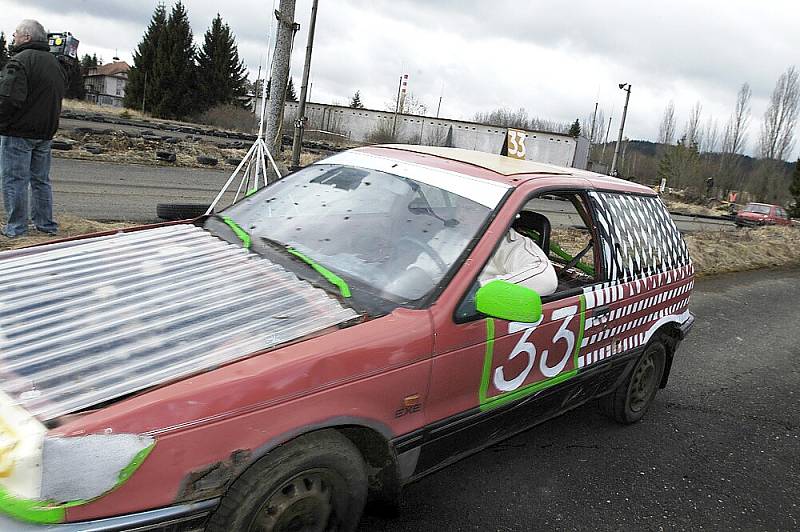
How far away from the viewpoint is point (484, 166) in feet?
10.6

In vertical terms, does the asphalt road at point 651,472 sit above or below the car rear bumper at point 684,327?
below

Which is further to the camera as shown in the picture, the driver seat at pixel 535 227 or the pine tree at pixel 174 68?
the pine tree at pixel 174 68

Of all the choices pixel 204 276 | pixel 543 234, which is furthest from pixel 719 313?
pixel 204 276

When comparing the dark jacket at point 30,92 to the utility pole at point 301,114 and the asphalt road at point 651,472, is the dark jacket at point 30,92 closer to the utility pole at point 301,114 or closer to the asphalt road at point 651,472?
the asphalt road at point 651,472

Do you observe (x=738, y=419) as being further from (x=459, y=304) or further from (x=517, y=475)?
(x=459, y=304)

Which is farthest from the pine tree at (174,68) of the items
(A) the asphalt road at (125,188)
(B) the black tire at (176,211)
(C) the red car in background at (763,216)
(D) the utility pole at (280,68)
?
(B) the black tire at (176,211)

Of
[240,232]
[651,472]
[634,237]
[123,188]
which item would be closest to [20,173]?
[240,232]

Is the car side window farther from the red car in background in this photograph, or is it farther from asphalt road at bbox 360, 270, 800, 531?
the red car in background

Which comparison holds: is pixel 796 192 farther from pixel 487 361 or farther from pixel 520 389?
pixel 487 361

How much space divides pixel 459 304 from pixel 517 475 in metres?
1.39

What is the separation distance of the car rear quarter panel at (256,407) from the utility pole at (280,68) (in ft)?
21.3

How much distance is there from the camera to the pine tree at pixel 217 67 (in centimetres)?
4784

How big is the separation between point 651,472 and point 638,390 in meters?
0.68

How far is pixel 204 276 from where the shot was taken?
254 centimetres
